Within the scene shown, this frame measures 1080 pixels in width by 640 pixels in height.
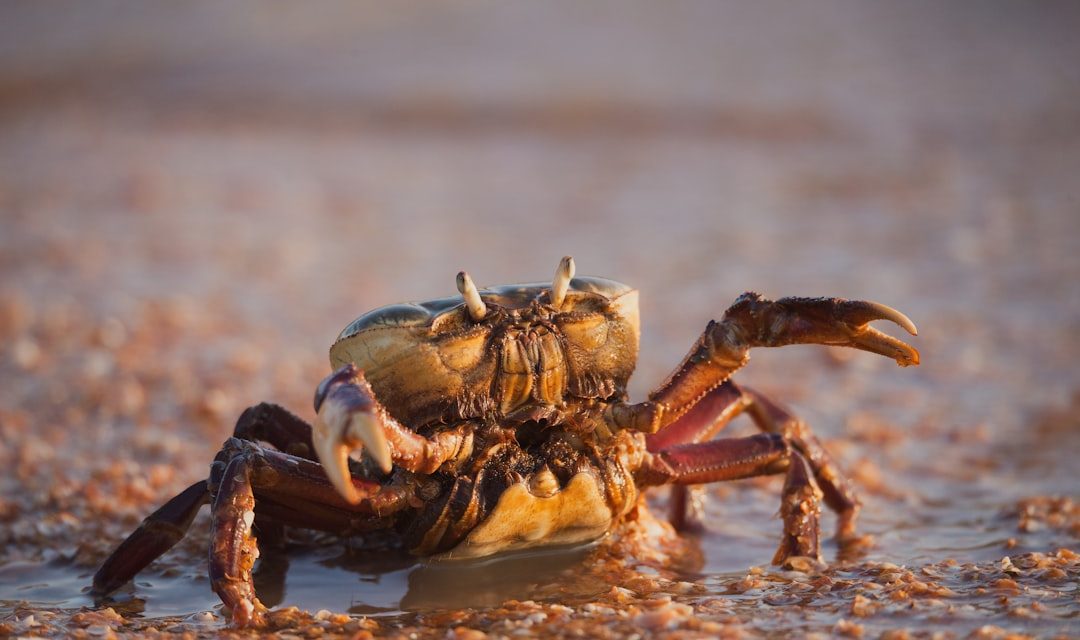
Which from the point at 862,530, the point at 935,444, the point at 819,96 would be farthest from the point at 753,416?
the point at 819,96

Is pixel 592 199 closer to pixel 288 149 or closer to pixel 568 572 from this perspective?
pixel 288 149

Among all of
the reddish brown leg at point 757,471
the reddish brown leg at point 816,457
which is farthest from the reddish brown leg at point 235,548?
the reddish brown leg at point 816,457

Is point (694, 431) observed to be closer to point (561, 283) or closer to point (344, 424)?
point (561, 283)

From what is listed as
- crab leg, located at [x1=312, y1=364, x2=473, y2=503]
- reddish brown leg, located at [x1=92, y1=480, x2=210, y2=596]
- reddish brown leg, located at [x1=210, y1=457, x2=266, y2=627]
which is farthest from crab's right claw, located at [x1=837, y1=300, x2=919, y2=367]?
reddish brown leg, located at [x1=92, y1=480, x2=210, y2=596]

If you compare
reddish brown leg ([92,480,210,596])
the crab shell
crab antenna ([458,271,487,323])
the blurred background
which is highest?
the blurred background

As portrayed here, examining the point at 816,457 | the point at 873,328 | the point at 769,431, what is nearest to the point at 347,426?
the point at 873,328

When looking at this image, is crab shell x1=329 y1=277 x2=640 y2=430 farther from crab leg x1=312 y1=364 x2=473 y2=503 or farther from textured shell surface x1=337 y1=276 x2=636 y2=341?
crab leg x1=312 y1=364 x2=473 y2=503
